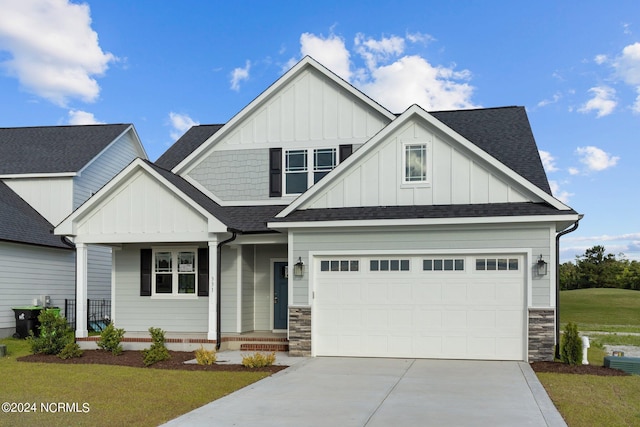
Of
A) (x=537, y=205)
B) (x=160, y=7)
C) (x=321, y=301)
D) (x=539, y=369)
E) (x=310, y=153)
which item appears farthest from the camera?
(x=160, y=7)

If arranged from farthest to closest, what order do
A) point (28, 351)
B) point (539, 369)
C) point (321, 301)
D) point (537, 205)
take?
1. point (28, 351)
2. point (321, 301)
3. point (537, 205)
4. point (539, 369)

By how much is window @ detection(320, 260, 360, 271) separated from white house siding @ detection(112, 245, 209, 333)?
426 centimetres

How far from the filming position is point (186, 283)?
58.7 ft

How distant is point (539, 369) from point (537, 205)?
11.5 ft

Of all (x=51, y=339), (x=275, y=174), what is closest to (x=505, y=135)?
(x=275, y=174)

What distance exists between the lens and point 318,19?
1675cm

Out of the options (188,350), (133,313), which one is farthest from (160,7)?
(188,350)

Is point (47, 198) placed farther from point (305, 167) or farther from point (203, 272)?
point (305, 167)

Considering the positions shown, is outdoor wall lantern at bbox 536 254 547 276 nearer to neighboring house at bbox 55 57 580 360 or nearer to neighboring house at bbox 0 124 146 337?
neighboring house at bbox 55 57 580 360

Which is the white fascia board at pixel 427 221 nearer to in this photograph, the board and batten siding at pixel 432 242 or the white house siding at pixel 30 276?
the board and batten siding at pixel 432 242

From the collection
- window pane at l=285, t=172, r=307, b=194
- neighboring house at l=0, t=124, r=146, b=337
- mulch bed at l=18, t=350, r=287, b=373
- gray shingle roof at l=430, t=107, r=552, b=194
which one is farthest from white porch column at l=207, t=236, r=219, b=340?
neighboring house at l=0, t=124, r=146, b=337

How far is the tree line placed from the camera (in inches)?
1896

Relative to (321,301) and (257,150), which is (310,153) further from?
(321,301)

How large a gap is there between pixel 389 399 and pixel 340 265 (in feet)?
18.5
